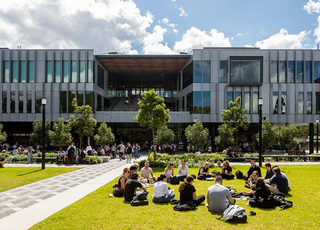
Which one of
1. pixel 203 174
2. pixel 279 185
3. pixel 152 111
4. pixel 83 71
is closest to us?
pixel 279 185

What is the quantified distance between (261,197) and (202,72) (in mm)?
31747

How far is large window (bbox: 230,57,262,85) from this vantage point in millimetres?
37156

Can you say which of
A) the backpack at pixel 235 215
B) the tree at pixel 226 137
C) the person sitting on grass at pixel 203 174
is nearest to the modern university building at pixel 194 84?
the tree at pixel 226 137

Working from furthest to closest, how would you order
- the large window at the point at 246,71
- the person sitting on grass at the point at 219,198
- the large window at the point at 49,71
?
the large window at the point at 49,71, the large window at the point at 246,71, the person sitting on grass at the point at 219,198

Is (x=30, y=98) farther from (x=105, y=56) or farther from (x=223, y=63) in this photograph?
(x=223, y=63)

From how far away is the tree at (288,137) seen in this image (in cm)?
3158

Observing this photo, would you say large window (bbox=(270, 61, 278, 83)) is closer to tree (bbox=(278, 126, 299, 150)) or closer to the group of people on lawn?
tree (bbox=(278, 126, 299, 150))

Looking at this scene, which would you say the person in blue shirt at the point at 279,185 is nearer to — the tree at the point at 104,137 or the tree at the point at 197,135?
the tree at the point at 197,135

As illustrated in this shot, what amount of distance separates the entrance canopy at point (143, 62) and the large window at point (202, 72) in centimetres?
245

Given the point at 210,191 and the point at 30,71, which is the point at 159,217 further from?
the point at 30,71

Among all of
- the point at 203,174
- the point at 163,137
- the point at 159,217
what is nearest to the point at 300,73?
the point at 163,137

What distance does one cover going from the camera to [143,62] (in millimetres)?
43094

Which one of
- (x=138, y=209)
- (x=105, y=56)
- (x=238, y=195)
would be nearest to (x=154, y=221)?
(x=138, y=209)

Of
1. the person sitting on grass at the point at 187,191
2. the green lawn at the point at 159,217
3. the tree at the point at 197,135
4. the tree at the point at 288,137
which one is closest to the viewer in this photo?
the green lawn at the point at 159,217
